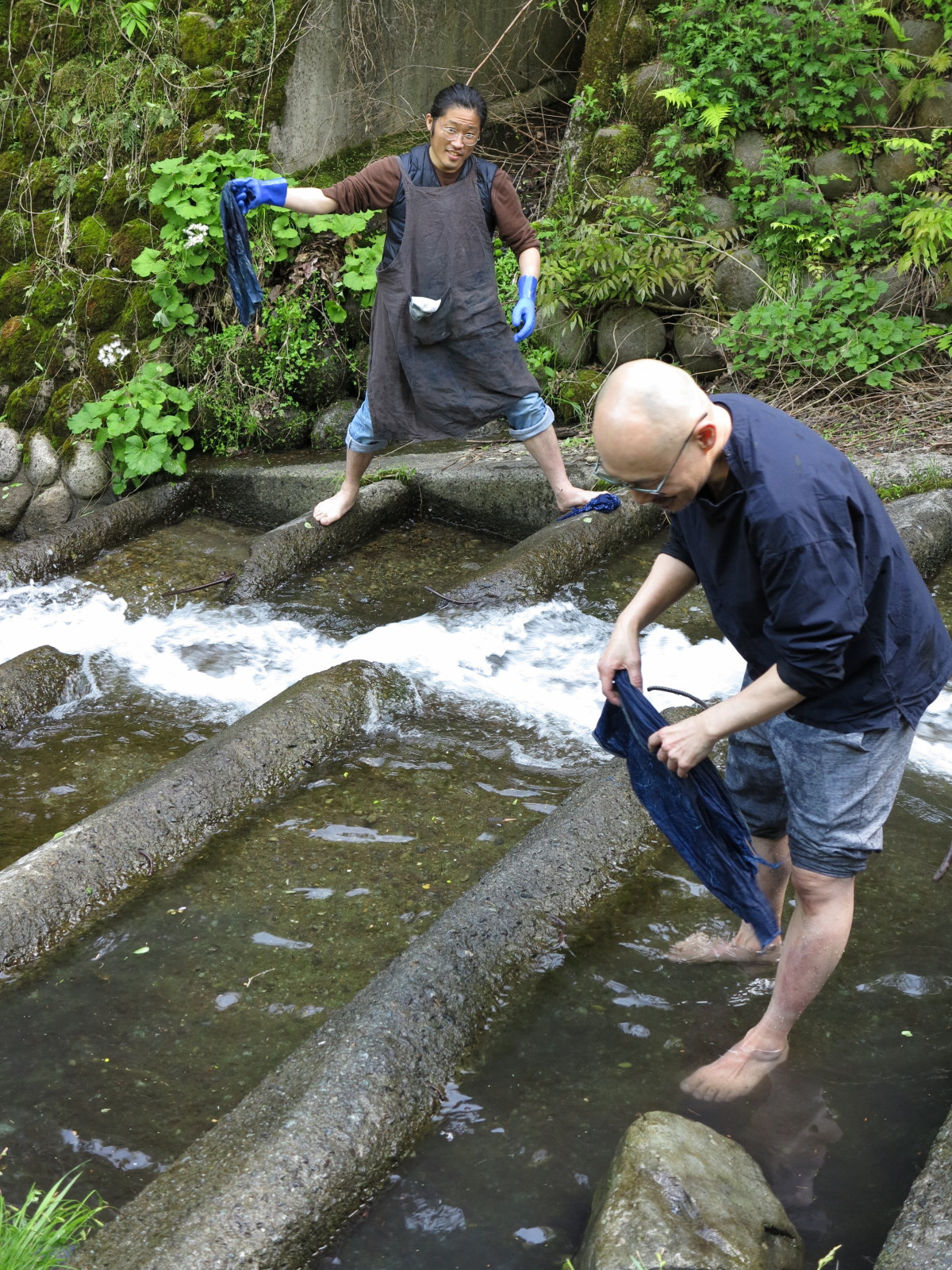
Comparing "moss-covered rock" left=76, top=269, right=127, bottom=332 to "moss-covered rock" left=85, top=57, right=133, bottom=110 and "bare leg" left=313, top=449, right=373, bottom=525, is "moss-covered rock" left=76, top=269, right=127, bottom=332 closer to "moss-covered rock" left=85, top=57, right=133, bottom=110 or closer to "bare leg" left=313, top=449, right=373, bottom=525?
"moss-covered rock" left=85, top=57, right=133, bottom=110

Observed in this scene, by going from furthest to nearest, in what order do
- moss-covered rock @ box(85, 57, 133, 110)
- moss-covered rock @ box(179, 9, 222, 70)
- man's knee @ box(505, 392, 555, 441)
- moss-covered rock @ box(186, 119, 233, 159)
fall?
moss-covered rock @ box(85, 57, 133, 110), moss-covered rock @ box(179, 9, 222, 70), moss-covered rock @ box(186, 119, 233, 159), man's knee @ box(505, 392, 555, 441)

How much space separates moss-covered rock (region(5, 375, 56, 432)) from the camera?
7.23 metres

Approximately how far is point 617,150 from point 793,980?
6712 mm

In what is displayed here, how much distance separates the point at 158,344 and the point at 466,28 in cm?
335

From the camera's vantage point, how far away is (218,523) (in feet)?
22.3

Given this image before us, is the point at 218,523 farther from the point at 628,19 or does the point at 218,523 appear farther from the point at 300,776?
the point at 628,19

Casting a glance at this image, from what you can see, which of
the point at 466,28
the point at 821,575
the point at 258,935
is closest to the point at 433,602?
the point at 258,935

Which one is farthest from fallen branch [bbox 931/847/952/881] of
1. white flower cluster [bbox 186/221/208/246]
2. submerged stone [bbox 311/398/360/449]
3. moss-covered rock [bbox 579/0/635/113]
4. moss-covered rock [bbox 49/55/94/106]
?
moss-covered rock [bbox 49/55/94/106]

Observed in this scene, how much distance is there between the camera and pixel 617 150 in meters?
7.63

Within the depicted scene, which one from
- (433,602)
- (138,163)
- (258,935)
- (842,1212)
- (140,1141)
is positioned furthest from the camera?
(138,163)

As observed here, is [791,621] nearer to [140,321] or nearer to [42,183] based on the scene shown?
[140,321]

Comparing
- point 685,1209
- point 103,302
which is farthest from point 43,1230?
point 103,302

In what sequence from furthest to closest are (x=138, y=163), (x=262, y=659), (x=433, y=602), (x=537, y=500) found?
(x=138, y=163) → (x=537, y=500) → (x=433, y=602) → (x=262, y=659)

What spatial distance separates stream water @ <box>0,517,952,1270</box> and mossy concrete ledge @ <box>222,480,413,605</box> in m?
0.82
